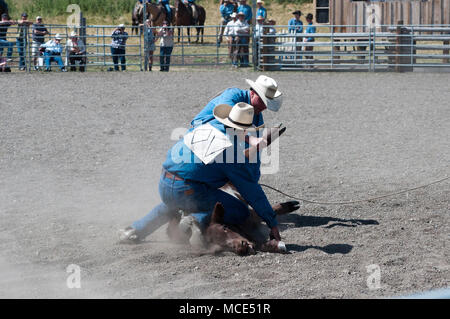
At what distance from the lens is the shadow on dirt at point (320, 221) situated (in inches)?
239

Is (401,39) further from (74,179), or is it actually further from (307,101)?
(74,179)

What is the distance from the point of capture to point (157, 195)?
6.97 meters

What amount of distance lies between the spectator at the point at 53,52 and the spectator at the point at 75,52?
23 centimetres

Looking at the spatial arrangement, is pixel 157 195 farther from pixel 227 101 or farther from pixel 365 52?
pixel 365 52

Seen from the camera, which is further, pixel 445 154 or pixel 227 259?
pixel 445 154

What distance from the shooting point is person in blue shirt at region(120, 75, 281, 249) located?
5.18 m

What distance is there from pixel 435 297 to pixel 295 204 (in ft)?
12.5

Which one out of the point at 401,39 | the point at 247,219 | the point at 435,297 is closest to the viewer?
the point at 435,297

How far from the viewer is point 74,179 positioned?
7.50 m

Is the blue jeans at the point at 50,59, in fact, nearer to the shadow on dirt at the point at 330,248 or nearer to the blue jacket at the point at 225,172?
the blue jacket at the point at 225,172

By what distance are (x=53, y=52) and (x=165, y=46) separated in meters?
3.01

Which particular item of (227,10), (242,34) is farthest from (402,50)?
(227,10)
